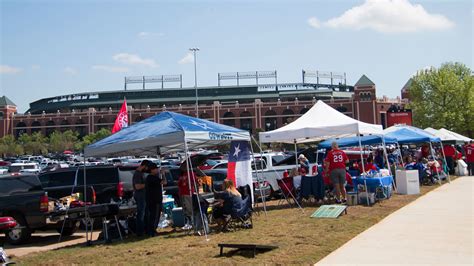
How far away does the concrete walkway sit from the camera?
773cm

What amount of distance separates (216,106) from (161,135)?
102799 millimetres

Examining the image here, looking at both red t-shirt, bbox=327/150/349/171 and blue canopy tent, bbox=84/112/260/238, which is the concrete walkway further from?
blue canopy tent, bbox=84/112/260/238

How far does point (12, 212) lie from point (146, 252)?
4773mm

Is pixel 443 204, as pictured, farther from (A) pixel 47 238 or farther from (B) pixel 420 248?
(A) pixel 47 238

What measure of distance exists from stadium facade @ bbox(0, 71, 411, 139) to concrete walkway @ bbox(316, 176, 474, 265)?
8997 cm

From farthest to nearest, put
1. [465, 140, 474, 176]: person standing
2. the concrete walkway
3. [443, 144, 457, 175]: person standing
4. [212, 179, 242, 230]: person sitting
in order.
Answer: [443, 144, 457, 175]: person standing < [465, 140, 474, 176]: person standing < [212, 179, 242, 230]: person sitting < the concrete walkway

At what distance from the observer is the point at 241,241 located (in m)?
9.82

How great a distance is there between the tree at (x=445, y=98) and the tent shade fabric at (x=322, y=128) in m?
43.2

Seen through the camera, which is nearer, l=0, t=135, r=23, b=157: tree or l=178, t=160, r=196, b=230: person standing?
l=178, t=160, r=196, b=230: person standing

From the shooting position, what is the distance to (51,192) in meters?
14.0

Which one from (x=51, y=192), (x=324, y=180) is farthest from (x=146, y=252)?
(x=324, y=180)

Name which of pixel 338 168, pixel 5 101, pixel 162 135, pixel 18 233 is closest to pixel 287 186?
pixel 338 168

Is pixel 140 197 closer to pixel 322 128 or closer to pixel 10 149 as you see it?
pixel 322 128

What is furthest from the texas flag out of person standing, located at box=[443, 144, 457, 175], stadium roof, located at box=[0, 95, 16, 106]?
stadium roof, located at box=[0, 95, 16, 106]
